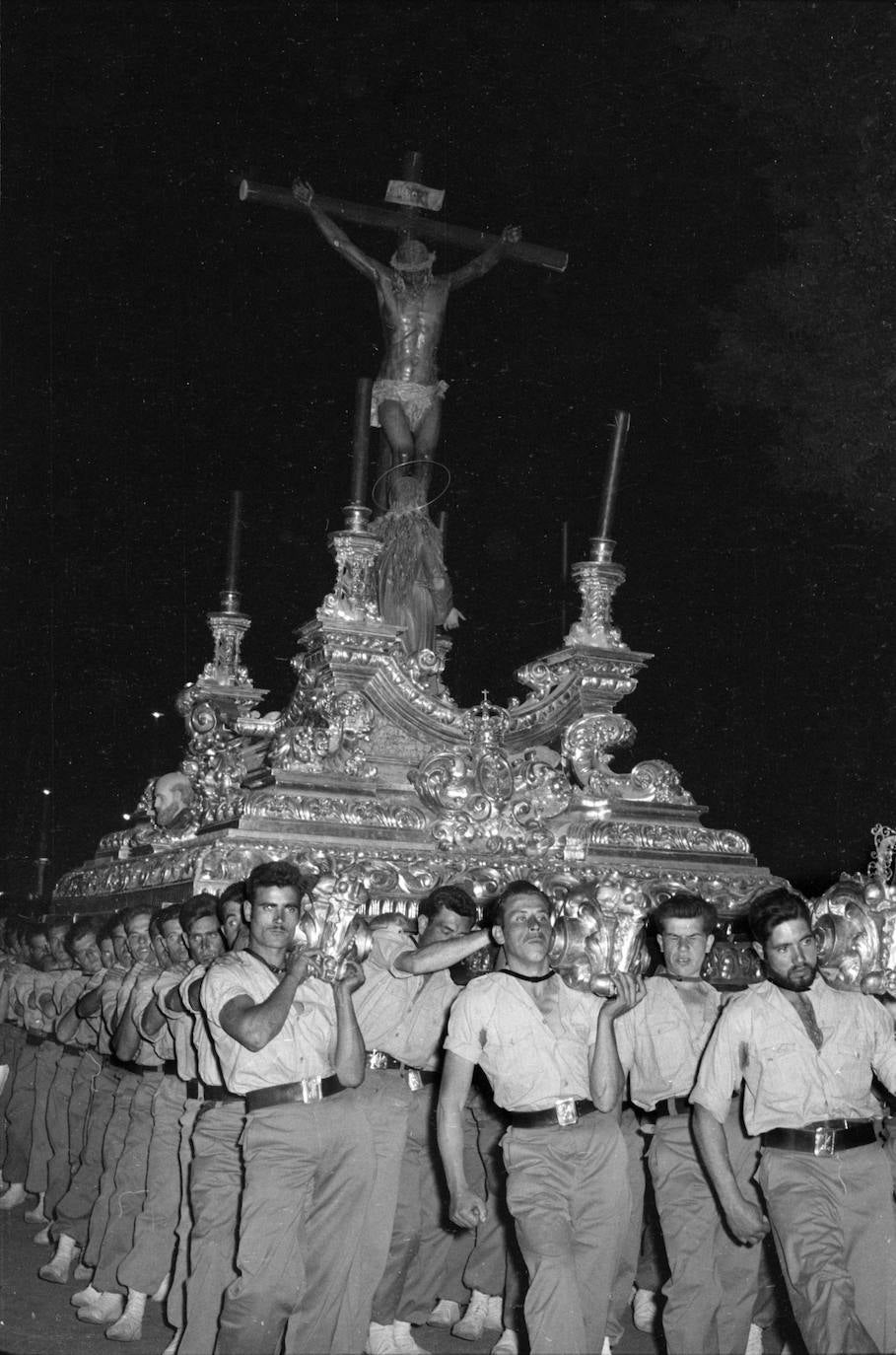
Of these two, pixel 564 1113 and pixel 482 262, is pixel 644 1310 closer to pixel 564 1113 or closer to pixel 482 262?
pixel 564 1113

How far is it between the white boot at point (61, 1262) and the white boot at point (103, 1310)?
2.60ft

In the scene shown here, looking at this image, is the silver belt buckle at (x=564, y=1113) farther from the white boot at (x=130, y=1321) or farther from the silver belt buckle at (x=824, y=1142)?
the white boot at (x=130, y=1321)

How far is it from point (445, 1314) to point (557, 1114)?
2209mm

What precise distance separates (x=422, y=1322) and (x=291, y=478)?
26.6 feet

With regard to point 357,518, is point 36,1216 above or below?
below

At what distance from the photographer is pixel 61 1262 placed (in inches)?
300

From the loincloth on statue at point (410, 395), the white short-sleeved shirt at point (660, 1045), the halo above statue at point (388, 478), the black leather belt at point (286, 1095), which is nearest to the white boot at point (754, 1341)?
the white short-sleeved shirt at point (660, 1045)

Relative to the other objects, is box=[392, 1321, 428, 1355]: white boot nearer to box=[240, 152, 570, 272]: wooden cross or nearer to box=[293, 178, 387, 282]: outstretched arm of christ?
box=[293, 178, 387, 282]: outstretched arm of christ

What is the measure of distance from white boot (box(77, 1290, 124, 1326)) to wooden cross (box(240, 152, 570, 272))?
5.59 m

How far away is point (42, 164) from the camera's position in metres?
12.5

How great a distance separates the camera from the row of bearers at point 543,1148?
468 centimetres

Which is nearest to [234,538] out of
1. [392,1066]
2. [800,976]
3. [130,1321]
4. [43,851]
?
[392,1066]

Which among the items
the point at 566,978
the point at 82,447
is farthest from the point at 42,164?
the point at 566,978

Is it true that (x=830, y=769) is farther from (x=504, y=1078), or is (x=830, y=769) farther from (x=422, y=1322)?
(x=504, y=1078)
